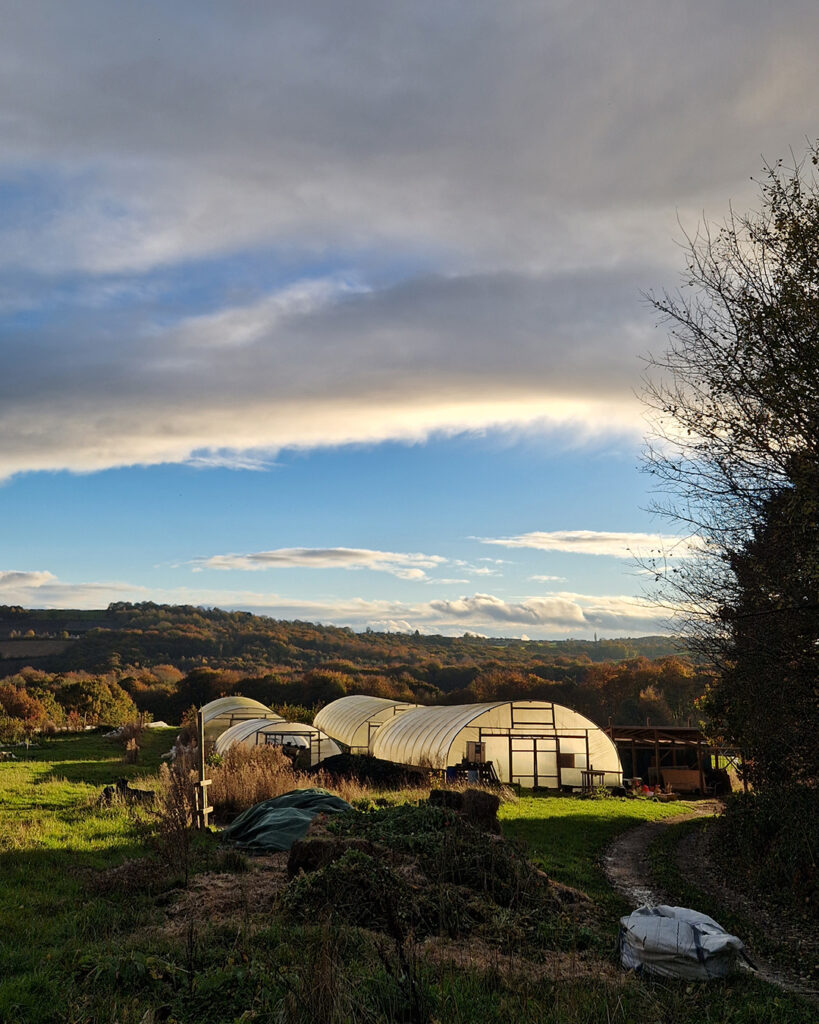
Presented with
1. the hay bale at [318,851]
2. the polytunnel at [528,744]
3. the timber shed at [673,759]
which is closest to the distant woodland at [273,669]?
the timber shed at [673,759]

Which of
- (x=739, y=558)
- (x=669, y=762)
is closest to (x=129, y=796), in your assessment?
(x=739, y=558)

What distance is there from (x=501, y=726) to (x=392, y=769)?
5.09 m

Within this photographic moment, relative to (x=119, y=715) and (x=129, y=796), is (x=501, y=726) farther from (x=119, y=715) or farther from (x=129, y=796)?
(x=119, y=715)

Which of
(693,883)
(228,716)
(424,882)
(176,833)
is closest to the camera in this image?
(424,882)

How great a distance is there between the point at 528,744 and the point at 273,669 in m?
57.0

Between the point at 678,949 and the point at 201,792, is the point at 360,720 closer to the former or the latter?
the point at 201,792

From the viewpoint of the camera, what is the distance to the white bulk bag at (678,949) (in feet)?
26.8

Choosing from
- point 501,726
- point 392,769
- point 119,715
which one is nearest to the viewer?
point 392,769

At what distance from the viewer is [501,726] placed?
29.2 m

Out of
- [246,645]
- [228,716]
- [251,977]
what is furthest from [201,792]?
[246,645]

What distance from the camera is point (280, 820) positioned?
48.1ft

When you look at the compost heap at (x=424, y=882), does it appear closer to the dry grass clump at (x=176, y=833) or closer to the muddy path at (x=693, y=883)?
the dry grass clump at (x=176, y=833)

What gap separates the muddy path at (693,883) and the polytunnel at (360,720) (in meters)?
16.7

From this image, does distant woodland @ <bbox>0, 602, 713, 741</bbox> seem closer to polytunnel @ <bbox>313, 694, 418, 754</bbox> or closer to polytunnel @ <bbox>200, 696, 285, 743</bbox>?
polytunnel @ <bbox>313, 694, 418, 754</bbox>
